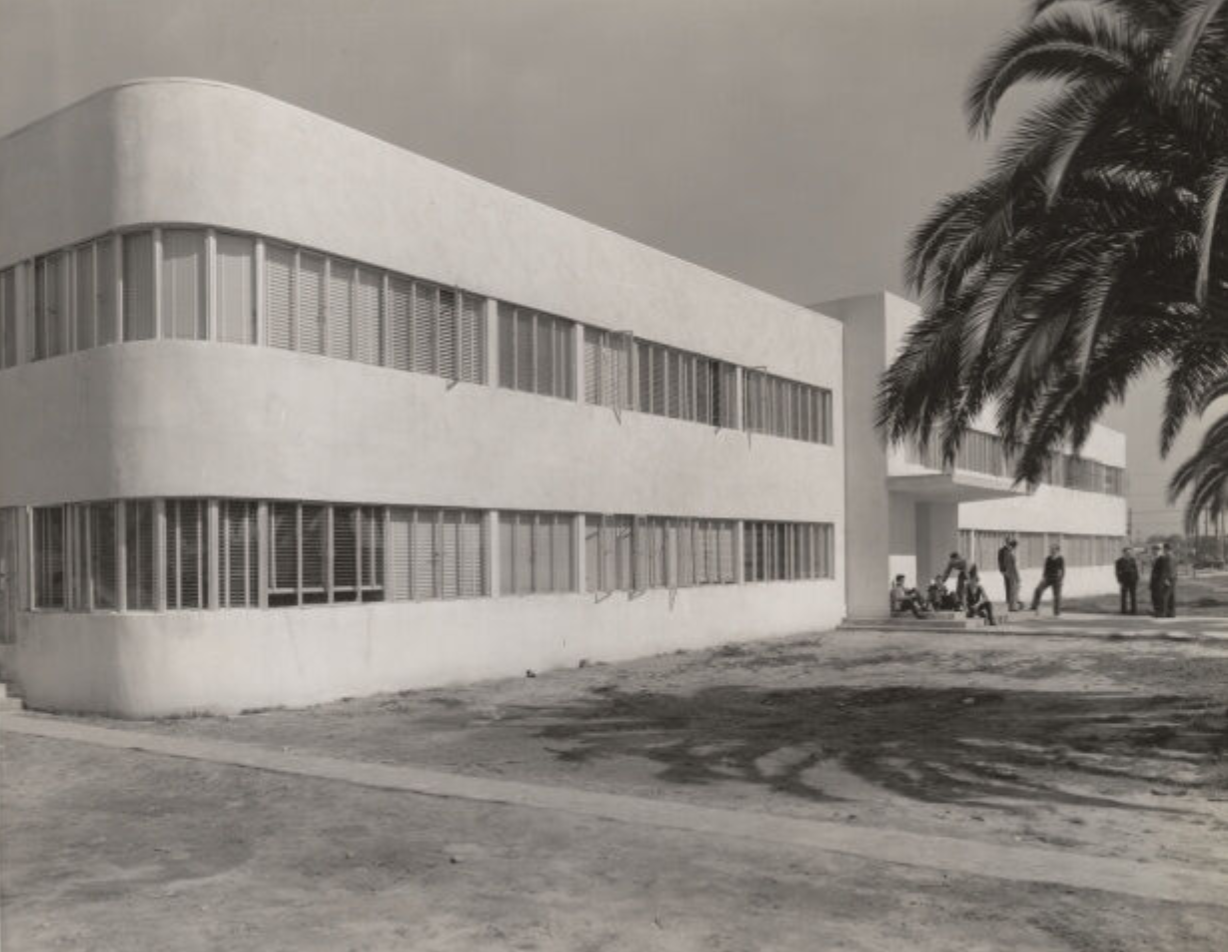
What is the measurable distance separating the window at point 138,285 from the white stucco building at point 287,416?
37 mm

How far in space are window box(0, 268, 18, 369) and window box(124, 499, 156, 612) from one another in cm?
366

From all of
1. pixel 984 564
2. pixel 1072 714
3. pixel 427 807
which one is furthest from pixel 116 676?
pixel 984 564

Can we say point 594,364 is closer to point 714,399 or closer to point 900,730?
point 714,399

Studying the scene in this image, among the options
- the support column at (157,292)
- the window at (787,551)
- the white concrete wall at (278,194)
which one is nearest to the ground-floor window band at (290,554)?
the support column at (157,292)

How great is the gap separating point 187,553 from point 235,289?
10.9 feet

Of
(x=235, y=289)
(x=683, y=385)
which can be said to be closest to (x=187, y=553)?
(x=235, y=289)

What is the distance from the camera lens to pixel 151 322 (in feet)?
49.5

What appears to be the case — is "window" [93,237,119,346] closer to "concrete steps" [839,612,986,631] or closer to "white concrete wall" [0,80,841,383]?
"white concrete wall" [0,80,841,383]

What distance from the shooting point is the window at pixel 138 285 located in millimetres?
15148

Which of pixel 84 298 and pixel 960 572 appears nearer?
pixel 84 298

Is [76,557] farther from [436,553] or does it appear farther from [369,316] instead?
[369,316]

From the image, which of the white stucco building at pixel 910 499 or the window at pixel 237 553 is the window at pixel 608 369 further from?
the window at pixel 237 553

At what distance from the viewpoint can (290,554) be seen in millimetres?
15688

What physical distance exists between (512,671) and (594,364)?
5.80m
